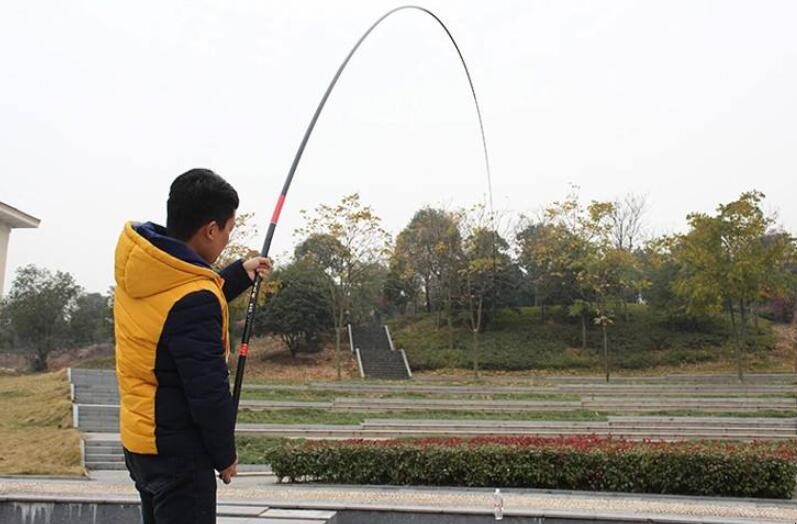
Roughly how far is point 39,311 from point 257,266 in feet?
119

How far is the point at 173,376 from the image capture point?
2.12 meters

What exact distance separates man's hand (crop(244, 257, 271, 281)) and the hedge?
623 cm

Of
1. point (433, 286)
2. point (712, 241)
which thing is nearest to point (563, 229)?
point (712, 241)

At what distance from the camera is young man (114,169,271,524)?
2045 millimetres

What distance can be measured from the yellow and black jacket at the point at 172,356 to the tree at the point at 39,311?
1440 inches

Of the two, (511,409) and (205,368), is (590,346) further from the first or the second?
(205,368)

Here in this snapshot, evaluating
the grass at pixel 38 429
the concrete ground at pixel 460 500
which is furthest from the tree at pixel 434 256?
the concrete ground at pixel 460 500

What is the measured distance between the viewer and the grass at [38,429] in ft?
36.4

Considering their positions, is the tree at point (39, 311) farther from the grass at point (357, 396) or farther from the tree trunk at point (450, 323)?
the tree trunk at point (450, 323)

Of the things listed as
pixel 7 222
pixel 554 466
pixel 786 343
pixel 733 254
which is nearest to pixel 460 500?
pixel 554 466

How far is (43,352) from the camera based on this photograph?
1364 inches

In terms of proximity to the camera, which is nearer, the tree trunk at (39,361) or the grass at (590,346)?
the grass at (590,346)

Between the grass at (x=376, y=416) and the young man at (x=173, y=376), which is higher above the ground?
the young man at (x=173, y=376)

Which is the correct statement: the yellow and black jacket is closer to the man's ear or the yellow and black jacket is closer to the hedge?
the man's ear
